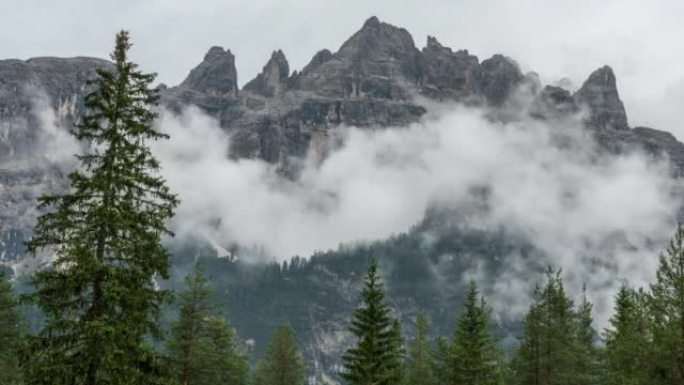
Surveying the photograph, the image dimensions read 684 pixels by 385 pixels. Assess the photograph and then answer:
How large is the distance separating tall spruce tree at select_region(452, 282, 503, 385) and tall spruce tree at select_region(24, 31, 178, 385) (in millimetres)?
22962

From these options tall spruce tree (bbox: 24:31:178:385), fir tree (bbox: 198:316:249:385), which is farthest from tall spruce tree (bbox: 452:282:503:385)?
tall spruce tree (bbox: 24:31:178:385)

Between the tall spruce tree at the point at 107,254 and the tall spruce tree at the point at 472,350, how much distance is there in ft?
75.3

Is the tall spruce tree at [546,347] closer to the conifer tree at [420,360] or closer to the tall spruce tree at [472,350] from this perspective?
the tall spruce tree at [472,350]

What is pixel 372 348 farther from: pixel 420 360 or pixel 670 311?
pixel 420 360

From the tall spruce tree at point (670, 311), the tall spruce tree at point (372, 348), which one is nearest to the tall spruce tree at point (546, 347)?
the tall spruce tree at point (372, 348)

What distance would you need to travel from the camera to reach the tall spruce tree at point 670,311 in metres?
28.1

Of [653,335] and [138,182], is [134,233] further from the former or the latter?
[653,335]

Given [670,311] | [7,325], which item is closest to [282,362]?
[7,325]

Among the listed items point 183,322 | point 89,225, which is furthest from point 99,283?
point 183,322

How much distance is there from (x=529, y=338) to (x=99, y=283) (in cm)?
2715

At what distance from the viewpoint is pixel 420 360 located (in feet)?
189

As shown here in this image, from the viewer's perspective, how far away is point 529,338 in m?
40.3

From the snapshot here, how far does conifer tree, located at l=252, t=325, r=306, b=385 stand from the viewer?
5850 cm

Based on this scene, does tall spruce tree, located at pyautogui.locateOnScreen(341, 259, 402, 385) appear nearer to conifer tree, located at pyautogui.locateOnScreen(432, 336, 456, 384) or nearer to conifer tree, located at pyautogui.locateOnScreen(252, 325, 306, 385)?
conifer tree, located at pyautogui.locateOnScreen(432, 336, 456, 384)
